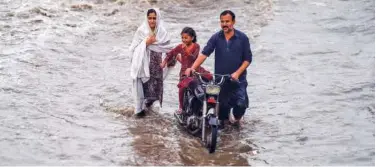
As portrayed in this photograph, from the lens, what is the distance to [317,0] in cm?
2036

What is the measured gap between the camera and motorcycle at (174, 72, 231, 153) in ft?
24.5

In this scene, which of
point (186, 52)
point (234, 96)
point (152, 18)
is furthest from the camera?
point (152, 18)

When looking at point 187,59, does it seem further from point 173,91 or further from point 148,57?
point 173,91

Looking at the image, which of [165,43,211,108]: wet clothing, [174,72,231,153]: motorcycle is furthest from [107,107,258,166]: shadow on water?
[165,43,211,108]: wet clothing

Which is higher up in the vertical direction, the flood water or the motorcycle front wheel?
the motorcycle front wheel

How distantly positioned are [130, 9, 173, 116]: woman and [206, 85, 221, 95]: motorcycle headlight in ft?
4.90

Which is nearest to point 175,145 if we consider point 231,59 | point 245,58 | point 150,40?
point 231,59

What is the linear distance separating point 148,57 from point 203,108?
156cm

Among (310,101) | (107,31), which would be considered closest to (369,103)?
(310,101)

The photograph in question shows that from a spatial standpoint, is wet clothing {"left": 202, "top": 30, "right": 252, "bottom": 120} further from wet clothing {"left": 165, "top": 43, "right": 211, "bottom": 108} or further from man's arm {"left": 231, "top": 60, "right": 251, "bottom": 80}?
wet clothing {"left": 165, "top": 43, "right": 211, "bottom": 108}

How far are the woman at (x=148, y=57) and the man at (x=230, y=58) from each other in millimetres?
976

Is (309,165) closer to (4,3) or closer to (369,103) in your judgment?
(369,103)

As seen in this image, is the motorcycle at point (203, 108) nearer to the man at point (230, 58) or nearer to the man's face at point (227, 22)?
the man at point (230, 58)

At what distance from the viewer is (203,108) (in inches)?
299
